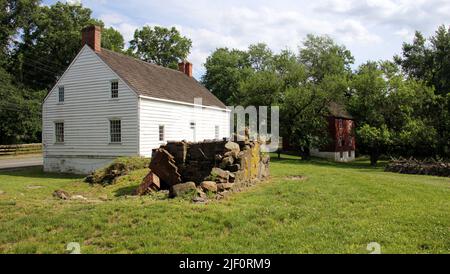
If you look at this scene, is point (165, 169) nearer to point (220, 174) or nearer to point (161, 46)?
point (220, 174)

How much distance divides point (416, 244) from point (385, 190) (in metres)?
5.50

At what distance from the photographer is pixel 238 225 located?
8.09m

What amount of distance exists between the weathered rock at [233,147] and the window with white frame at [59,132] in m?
17.1

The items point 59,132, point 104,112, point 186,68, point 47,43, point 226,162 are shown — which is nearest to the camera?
point 226,162

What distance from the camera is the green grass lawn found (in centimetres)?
692

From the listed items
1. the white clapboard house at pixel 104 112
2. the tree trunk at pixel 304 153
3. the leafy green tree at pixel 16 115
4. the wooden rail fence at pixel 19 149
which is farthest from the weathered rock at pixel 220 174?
the leafy green tree at pixel 16 115

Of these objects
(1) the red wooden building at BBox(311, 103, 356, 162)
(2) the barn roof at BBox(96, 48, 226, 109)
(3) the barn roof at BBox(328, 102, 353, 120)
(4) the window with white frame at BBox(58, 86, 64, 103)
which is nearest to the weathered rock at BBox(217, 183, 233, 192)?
(2) the barn roof at BBox(96, 48, 226, 109)

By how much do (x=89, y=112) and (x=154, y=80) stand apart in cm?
509

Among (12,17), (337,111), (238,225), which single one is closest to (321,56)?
(337,111)

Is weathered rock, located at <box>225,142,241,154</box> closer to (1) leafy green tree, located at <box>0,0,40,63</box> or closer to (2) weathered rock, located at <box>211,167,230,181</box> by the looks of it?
(2) weathered rock, located at <box>211,167,230,181</box>

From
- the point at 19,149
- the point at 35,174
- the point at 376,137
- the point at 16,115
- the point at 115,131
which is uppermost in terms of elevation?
the point at 16,115

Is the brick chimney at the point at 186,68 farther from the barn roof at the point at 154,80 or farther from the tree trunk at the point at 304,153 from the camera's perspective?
the tree trunk at the point at 304,153

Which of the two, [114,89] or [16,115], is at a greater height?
[114,89]
